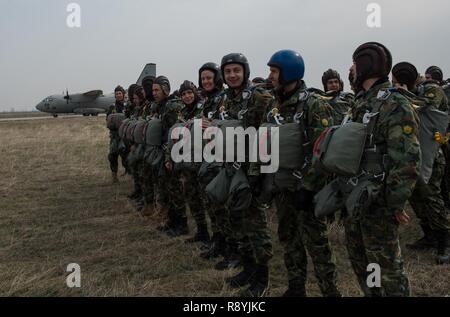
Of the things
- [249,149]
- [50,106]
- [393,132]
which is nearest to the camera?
[393,132]

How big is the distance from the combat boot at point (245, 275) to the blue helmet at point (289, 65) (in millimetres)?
2234

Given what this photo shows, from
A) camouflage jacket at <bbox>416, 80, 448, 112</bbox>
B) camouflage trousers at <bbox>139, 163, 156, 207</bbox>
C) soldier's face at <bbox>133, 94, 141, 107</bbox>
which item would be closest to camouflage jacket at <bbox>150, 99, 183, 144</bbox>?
camouflage trousers at <bbox>139, 163, 156, 207</bbox>

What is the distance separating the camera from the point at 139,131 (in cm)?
802

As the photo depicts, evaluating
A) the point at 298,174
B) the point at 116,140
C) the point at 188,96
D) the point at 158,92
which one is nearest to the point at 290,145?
the point at 298,174

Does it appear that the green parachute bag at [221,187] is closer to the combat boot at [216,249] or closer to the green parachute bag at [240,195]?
the green parachute bag at [240,195]

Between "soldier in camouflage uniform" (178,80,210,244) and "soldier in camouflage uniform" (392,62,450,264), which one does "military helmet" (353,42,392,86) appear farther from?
"soldier in camouflage uniform" (178,80,210,244)

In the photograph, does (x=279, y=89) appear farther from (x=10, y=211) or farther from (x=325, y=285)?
(x=10, y=211)

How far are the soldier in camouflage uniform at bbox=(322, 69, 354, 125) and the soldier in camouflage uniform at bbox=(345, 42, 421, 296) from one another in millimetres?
2988

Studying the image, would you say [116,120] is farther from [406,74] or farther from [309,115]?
[309,115]

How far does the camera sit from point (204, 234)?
21.9ft

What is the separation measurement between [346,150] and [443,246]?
321 centimetres

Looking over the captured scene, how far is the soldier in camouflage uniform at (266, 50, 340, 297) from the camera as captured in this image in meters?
3.84
